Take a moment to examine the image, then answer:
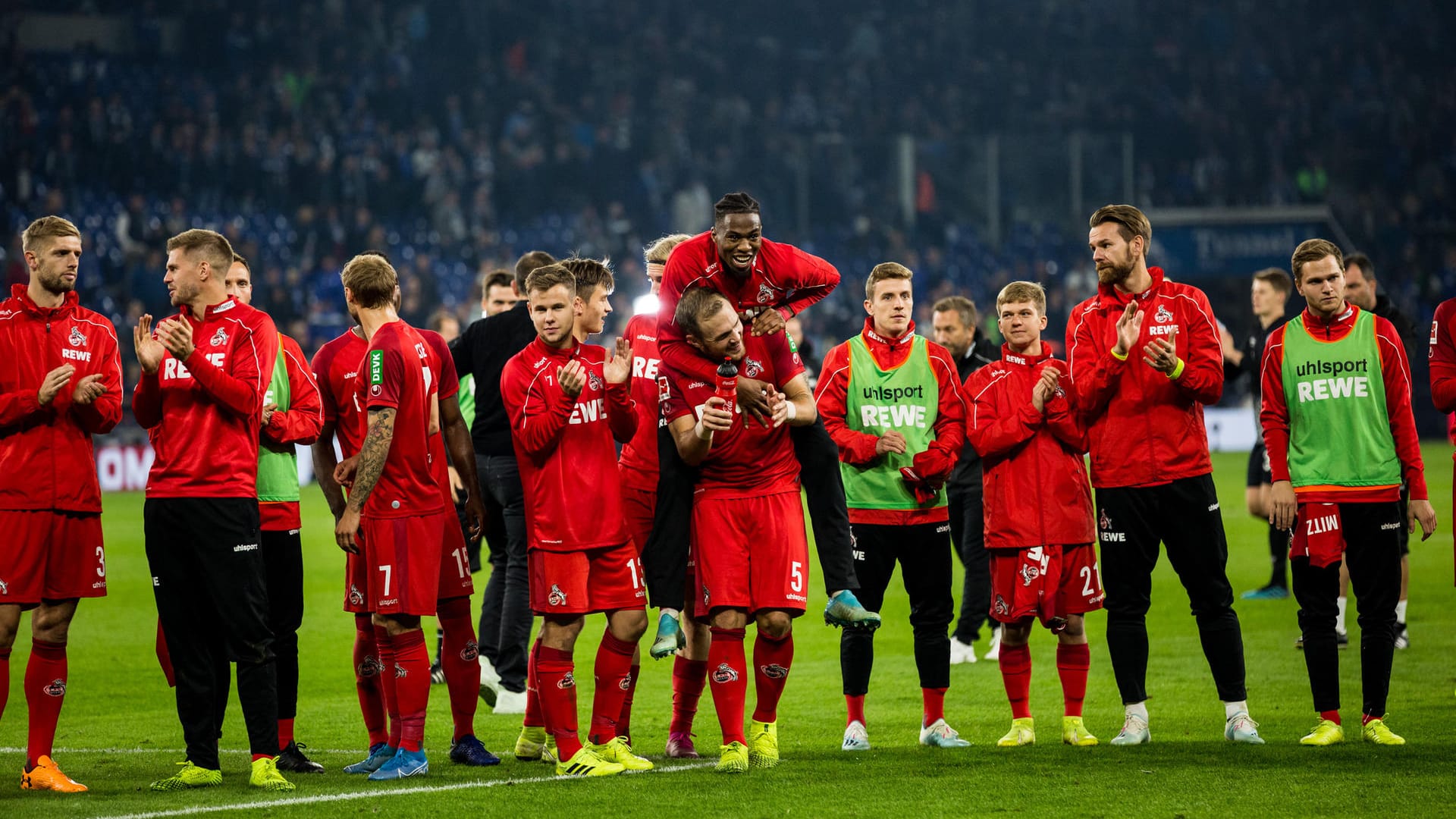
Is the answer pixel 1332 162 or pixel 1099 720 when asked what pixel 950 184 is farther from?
pixel 1099 720

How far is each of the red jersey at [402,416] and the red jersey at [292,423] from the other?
370 millimetres

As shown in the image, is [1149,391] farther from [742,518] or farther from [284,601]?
[284,601]

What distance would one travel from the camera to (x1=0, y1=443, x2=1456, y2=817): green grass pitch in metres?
5.59

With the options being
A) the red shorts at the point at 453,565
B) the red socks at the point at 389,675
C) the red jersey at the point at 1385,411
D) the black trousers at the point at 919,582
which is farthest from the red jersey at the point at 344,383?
the red jersey at the point at 1385,411

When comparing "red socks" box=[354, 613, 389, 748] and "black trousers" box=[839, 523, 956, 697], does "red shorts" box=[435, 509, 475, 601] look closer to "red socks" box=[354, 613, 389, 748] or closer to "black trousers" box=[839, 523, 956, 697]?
"red socks" box=[354, 613, 389, 748]

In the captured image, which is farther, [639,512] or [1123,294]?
[1123,294]

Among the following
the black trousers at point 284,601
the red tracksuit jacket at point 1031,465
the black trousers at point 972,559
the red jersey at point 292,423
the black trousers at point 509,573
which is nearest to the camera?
the red jersey at point 292,423

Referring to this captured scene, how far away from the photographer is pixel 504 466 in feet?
26.1

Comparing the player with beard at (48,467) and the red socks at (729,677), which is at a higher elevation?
the player with beard at (48,467)

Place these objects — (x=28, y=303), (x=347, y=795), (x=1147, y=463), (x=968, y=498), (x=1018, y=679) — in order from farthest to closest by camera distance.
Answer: (x=968, y=498) → (x=1018, y=679) → (x=1147, y=463) → (x=28, y=303) → (x=347, y=795)

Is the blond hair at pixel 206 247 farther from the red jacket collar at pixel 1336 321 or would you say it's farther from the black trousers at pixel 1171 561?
the red jacket collar at pixel 1336 321

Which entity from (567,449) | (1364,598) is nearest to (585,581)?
(567,449)

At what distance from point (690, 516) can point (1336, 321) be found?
320 centimetres

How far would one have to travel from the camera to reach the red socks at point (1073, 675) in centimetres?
698
